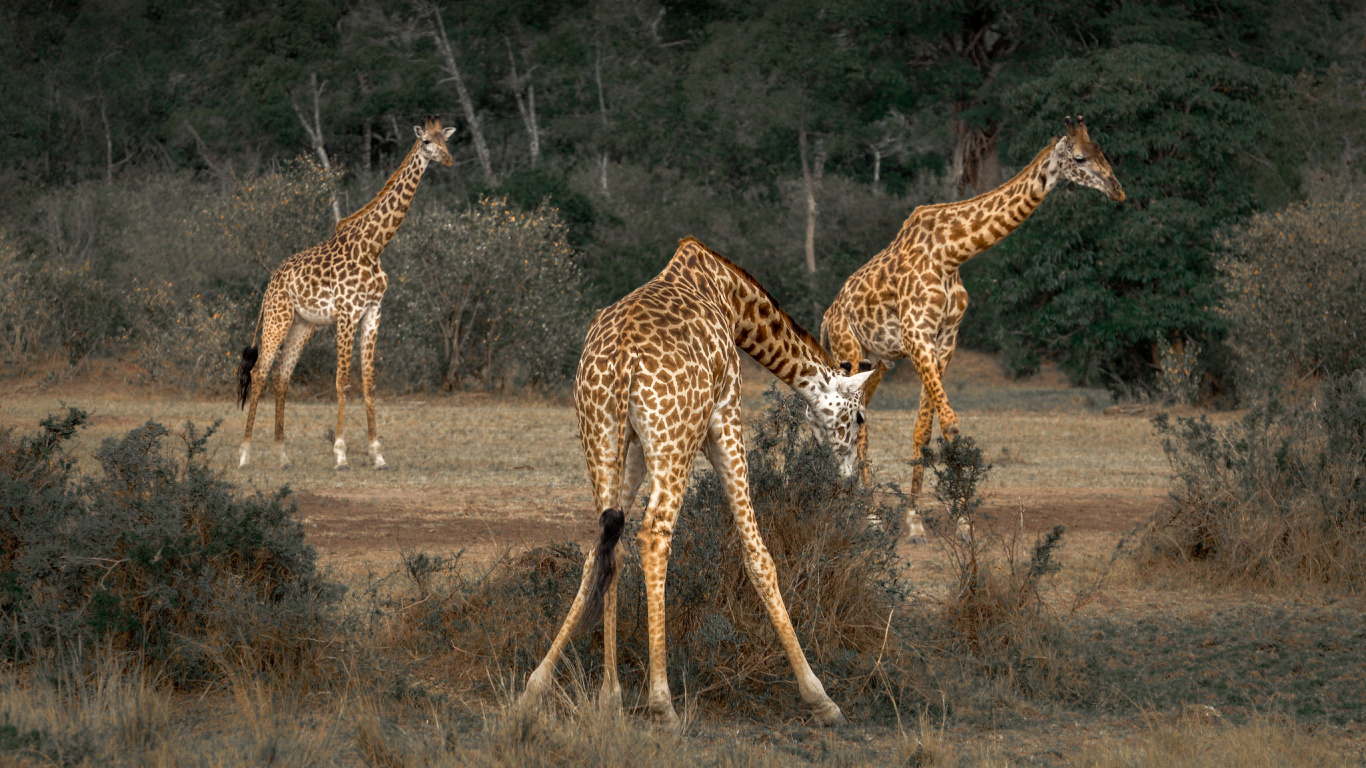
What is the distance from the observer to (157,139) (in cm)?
3972

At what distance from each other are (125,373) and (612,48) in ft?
66.4

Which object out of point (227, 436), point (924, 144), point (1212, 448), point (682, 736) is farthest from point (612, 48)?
point (682, 736)

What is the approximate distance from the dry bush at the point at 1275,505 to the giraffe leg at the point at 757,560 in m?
3.92

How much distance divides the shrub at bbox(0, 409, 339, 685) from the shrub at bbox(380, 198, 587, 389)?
13.7 m

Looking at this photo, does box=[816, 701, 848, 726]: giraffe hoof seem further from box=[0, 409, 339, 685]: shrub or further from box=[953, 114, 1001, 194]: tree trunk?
box=[953, 114, 1001, 194]: tree trunk

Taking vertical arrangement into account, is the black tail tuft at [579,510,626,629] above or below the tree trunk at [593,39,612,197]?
below

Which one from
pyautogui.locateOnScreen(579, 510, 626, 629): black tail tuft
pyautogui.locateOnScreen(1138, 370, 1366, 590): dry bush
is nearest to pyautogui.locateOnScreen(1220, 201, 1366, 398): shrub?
pyautogui.locateOnScreen(1138, 370, 1366, 590): dry bush

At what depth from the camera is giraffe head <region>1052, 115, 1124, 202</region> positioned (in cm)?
879

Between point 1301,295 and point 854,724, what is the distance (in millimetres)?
14719

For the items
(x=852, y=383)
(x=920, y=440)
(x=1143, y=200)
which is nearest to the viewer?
(x=852, y=383)

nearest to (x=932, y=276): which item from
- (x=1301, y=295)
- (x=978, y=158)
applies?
(x=1301, y=295)

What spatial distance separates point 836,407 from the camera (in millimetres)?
6688

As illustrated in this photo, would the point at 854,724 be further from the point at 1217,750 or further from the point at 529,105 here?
the point at 529,105

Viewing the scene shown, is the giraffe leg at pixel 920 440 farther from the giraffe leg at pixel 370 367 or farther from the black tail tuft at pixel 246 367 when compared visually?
the black tail tuft at pixel 246 367
